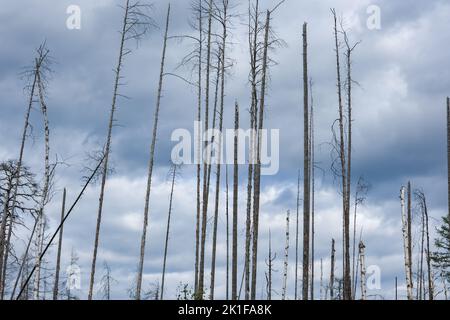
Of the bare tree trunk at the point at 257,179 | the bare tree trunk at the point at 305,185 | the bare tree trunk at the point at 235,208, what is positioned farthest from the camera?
the bare tree trunk at the point at 235,208

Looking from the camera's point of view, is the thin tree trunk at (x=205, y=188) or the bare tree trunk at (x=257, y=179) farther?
the thin tree trunk at (x=205, y=188)

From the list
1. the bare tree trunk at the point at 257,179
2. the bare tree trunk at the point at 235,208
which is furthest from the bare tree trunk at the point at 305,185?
the bare tree trunk at the point at 235,208

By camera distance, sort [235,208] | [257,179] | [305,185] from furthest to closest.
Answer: [235,208] < [257,179] < [305,185]

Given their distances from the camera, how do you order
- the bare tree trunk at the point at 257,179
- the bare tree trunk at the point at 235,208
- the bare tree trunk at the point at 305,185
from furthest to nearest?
the bare tree trunk at the point at 235,208, the bare tree trunk at the point at 257,179, the bare tree trunk at the point at 305,185

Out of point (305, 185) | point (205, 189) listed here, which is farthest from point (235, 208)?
point (305, 185)

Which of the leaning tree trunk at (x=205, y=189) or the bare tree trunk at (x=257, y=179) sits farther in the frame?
the leaning tree trunk at (x=205, y=189)


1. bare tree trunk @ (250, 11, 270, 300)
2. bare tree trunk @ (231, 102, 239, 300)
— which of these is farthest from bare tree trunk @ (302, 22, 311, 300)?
bare tree trunk @ (231, 102, 239, 300)

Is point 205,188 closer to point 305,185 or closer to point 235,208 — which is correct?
point 235,208

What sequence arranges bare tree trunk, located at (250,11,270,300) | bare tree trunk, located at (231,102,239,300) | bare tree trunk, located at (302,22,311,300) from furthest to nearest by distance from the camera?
1. bare tree trunk, located at (231,102,239,300)
2. bare tree trunk, located at (250,11,270,300)
3. bare tree trunk, located at (302,22,311,300)

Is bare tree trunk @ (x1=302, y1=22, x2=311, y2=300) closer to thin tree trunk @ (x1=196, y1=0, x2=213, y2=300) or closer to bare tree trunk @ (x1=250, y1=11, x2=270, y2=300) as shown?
bare tree trunk @ (x1=250, y1=11, x2=270, y2=300)

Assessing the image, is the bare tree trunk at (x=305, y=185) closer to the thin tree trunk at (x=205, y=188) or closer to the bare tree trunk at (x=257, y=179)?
the bare tree trunk at (x=257, y=179)

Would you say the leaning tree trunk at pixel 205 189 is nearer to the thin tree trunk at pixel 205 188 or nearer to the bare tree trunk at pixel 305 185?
the thin tree trunk at pixel 205 188
